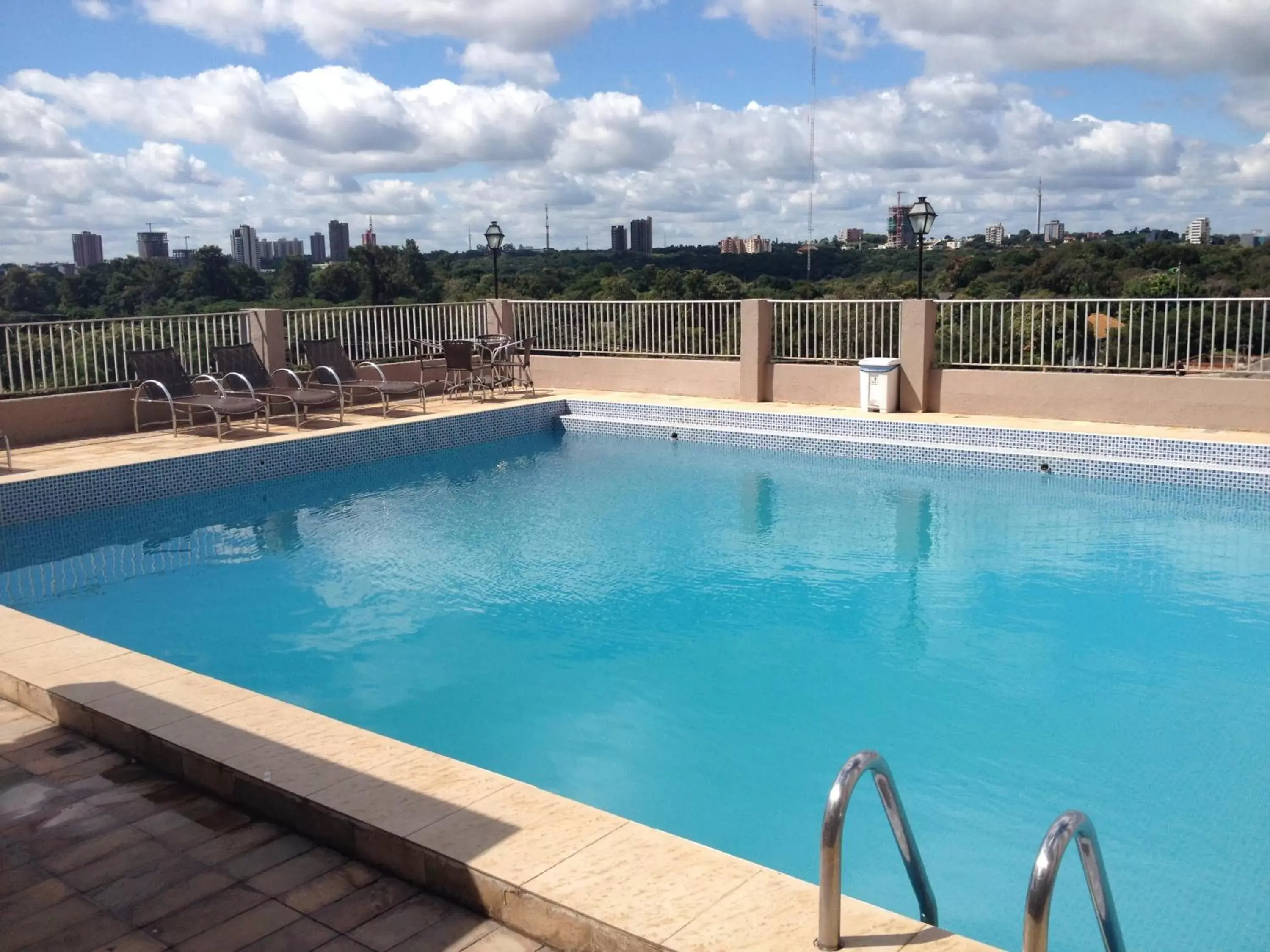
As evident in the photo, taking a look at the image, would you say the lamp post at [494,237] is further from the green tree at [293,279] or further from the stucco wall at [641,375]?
the green tree at [293,279]

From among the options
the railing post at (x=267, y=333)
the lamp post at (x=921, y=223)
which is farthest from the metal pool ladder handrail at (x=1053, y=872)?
the railing post at (x=267, y=333)

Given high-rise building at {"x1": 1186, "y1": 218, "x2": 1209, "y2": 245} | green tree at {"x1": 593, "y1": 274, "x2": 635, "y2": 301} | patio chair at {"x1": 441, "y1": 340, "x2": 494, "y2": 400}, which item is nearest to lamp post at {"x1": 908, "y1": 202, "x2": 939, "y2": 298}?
green tree at {"x1": 593, "y1": 274, "x2": 635, "y2": 301}

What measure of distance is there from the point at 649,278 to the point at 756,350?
15509mm

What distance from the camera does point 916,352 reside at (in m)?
12.8

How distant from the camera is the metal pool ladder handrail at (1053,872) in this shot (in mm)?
2193

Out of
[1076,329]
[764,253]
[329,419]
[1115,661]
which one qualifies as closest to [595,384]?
[329,419]

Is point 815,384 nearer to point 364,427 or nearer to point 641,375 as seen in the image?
point 641,375

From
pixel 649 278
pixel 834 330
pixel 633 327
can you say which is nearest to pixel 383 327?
pixel 633 327

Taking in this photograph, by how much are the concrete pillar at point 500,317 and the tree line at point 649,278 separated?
1032 mm

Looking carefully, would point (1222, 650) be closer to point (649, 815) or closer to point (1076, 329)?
point (649, 815)

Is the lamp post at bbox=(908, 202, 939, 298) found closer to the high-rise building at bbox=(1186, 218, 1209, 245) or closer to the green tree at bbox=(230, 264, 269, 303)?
the green tree at bbox=(230, 264, 269, 303)

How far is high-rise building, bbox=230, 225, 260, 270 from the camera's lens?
42688 millimetres

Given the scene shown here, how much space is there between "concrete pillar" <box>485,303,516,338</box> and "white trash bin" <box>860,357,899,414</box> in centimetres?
605

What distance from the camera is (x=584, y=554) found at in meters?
8.38
